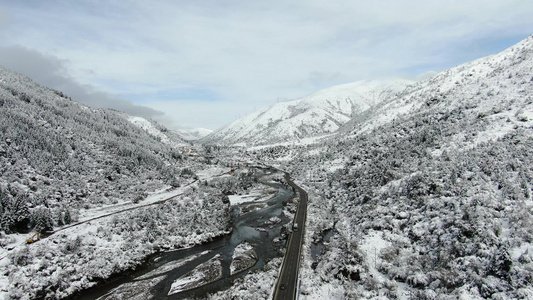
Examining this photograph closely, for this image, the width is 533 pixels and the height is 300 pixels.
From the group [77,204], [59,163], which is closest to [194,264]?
[77,204]

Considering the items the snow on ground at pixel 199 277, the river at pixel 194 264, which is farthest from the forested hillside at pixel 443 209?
the snow on ground at pixel 199 277

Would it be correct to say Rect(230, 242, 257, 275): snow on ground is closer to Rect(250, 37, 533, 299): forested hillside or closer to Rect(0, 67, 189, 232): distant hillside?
Rect(250, 37, 533, 299): forested hillside

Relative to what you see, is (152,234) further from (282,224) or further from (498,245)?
(498,245)

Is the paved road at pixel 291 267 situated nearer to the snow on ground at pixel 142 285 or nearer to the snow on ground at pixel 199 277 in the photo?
the snow on ground at pixel 199 277

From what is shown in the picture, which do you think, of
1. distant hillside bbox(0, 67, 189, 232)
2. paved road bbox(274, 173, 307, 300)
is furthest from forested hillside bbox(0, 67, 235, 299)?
paved road bbox(274, 173, 307, 300)

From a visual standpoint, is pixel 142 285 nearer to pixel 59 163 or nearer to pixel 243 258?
pixel 243 258

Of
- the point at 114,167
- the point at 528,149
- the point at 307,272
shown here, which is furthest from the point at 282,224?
the point at 114,167
